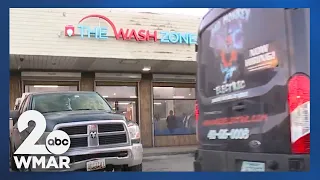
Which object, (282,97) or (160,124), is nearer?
(282,97)

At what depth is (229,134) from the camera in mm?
4141

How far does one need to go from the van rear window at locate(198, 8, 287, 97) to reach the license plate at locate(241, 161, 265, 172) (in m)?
0.76

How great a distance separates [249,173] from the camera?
410cm

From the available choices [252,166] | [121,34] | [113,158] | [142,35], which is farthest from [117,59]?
[252,166]

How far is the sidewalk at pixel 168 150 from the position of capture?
164 inches

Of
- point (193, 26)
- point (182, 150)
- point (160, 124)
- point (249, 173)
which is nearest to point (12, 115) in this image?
point (160, 124)

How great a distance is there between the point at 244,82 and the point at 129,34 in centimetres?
130

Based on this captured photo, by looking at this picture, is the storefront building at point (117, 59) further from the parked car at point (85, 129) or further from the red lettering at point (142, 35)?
the parked car at point (85, 129)

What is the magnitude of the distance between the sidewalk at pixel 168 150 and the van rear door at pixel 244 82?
154 millimetres

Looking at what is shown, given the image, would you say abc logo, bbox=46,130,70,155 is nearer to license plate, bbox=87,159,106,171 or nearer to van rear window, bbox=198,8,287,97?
license plate, bbox=87,159,106,171

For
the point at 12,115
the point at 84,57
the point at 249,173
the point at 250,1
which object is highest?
the point at 250,1

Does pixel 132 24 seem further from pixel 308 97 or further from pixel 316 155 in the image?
pixel 316 155

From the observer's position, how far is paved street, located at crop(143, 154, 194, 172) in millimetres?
4156

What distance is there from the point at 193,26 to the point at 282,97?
117 cm
